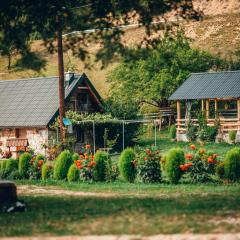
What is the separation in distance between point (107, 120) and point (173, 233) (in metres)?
30.7

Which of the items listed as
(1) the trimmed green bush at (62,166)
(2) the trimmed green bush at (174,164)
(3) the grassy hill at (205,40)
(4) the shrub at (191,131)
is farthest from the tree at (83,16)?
(3) the grassy hill at (205,40)

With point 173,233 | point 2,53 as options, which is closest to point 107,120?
point 2,53

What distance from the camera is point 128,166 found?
22906 mm

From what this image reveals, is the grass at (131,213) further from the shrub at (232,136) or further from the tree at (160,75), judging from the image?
the tree at (160,75)

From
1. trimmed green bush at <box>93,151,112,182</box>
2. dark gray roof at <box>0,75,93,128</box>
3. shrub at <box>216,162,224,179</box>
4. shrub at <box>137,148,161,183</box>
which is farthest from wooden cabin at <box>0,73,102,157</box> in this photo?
shrub at <box>216,162,224,179</box>

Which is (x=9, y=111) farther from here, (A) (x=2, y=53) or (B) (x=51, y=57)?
(B) (x=51, y=57)

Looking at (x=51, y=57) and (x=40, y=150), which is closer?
(x=40, y=150)

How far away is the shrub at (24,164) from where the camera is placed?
26.0 metres

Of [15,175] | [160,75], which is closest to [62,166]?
[15,175]

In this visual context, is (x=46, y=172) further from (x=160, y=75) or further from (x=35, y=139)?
(x=160, y=75)

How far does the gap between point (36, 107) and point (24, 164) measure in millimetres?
18431

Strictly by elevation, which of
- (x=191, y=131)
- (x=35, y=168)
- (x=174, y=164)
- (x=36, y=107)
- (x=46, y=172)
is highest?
(x=36, y=107)

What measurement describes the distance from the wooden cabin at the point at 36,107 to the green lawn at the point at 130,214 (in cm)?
2451

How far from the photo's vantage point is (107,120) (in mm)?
41312
